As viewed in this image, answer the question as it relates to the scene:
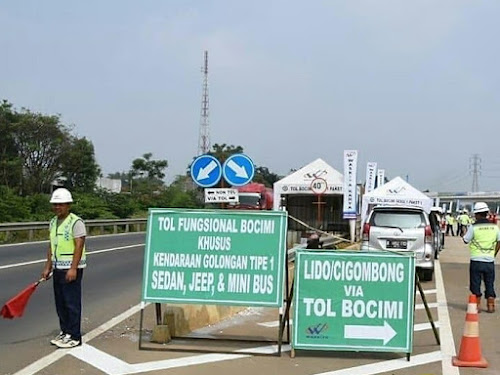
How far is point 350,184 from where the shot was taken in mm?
28422

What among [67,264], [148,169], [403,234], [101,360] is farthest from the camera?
[148,169]

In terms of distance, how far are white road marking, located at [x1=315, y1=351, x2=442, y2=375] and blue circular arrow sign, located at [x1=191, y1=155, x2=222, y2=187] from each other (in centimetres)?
534

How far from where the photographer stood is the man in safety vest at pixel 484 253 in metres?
11.1

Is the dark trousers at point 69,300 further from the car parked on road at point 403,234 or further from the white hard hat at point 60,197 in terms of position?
the car parked on road at point 403,234

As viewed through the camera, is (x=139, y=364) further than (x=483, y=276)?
No

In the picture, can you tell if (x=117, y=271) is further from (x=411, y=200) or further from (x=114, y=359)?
(x=411, y=200)

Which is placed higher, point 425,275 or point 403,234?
point 403,234

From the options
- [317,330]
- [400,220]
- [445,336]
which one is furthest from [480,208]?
[317,330]

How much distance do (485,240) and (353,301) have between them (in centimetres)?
441

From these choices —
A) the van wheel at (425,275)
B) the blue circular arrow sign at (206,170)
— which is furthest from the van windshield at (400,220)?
the blue circular arrow sign at (206,170)

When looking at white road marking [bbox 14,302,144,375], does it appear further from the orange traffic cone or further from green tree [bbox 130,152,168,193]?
green tree [bbox 130,152,168,193]

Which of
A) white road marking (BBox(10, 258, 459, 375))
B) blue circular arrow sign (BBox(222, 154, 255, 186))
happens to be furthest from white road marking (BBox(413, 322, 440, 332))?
blue circular arrow sign (BBox(222, 154, 255, 186))

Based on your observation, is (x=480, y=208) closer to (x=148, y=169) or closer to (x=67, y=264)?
(x=67, y=264)

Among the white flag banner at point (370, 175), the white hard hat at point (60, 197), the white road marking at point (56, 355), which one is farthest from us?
the white flag banner at point (370, 175)
